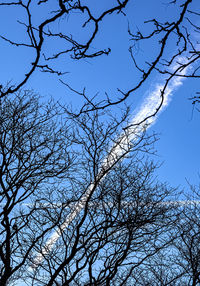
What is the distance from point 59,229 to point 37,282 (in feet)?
7.09

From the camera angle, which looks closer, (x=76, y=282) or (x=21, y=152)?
(x=21, y=152)

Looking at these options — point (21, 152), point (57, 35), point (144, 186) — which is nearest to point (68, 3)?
point (57, 35)

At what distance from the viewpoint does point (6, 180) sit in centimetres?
843

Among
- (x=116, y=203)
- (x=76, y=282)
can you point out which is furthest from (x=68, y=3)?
(x=76, y=282)

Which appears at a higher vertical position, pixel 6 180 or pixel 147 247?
pixel 6 180

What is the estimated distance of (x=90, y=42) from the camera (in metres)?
1.69

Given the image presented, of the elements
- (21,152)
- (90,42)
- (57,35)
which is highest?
(21,152)

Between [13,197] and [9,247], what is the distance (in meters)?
1.33

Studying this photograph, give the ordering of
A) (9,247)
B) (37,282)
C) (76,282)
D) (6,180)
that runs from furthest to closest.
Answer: (76,282)
(37,282)
(6,180)
(9,247)

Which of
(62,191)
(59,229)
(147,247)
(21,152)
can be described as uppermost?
(21,152)

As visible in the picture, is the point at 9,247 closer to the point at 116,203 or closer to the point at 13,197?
the point at 13,197

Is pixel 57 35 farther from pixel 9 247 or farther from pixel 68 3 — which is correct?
pixel 9 247

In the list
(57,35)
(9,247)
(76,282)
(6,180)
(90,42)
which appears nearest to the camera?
(90,42)

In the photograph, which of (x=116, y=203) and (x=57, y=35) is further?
(x=116, y=203)
